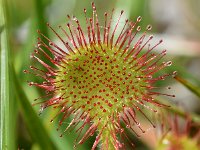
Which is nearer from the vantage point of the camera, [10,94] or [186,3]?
Answer: [10,94]

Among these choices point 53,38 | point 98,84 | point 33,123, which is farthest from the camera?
point 53,38

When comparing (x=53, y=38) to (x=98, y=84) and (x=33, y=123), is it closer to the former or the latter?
(x=33, y=123)

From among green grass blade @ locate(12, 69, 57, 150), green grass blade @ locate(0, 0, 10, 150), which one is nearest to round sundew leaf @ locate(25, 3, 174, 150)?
green grass blade @ locate(0, 0, 10, 150)

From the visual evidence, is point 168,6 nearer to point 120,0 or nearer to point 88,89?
point 120,0

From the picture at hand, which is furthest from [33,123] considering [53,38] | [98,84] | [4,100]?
[53,38]

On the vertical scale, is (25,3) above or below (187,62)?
above

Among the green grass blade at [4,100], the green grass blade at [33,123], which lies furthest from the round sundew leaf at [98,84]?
the green grass blade at [33,123]

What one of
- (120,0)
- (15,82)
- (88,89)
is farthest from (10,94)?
(120,0)

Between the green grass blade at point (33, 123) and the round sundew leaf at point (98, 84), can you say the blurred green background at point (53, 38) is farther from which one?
the round sundew leaf at point (98, 84)
